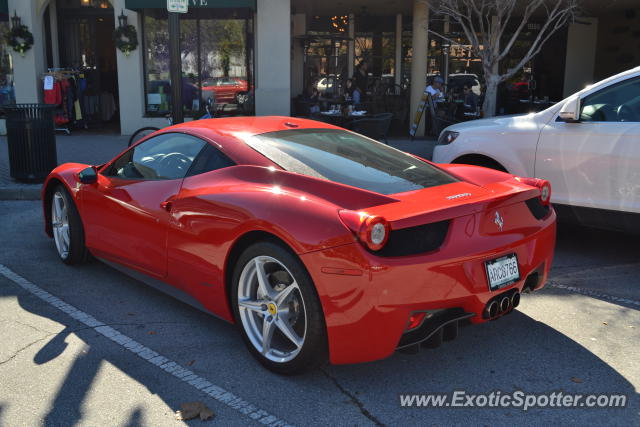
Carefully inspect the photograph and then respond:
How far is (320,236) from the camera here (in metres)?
3.24

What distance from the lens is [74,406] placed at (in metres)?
3.31

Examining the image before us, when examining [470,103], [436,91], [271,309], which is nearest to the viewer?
[271,309]

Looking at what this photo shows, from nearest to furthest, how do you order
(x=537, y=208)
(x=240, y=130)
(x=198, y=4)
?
(x=537, y=208)
(x=240, y=130)
(x=198, y=4)

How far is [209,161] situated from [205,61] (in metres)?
13.2

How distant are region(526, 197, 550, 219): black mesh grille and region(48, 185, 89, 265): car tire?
366 centimetres

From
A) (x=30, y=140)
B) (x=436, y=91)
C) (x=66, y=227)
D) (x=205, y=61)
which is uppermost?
(x=205, y=61)

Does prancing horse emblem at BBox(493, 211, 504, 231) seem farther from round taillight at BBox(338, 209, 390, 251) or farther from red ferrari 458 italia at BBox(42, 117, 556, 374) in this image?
round taillight at BBox(338, 209, 390, 251)

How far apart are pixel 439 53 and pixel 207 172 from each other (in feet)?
59.2

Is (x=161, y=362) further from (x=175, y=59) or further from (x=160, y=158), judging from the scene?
(x=175, y=59)

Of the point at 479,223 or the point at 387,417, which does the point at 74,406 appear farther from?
the point at 479,223

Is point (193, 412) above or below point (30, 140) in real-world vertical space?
below

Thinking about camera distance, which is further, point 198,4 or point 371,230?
point 198,4

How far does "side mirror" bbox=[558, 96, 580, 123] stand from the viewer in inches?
229

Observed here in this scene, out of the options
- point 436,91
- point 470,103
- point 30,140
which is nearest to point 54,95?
point 30,140
